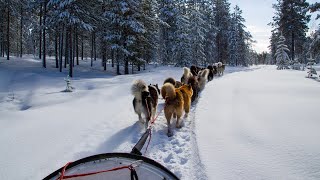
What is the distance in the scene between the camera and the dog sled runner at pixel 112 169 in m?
2.58

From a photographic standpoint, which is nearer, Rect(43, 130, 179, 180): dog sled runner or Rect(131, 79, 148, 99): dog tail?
Rect(43, 130, 179, 180): dog sled runner

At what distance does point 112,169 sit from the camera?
2633 mm

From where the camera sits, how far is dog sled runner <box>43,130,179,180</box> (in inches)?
102

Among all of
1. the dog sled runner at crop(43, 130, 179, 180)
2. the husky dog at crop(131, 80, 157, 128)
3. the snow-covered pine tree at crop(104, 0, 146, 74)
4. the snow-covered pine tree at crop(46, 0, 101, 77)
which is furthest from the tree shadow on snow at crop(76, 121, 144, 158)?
the snow-covered pine tree at crop(104, 0, 146, 74)

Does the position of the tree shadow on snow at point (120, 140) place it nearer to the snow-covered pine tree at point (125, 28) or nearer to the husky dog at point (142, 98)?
the husky dog at point (142, 98)

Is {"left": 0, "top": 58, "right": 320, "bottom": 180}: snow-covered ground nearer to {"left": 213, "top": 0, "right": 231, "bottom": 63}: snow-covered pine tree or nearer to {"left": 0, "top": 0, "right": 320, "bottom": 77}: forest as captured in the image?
{"left": 0, "top": 0, "right": 320, "bottom": 77}: forest

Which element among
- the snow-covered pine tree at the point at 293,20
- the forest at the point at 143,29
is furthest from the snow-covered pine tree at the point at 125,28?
the snow-covered pine tree at the point at 293,20

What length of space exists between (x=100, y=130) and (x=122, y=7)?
2210 centimetres

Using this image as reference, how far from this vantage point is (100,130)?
296 inches

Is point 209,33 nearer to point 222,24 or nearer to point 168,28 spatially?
point 222,24

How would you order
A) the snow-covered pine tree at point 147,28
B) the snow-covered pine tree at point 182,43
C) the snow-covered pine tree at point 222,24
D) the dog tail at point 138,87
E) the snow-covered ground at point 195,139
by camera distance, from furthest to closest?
1. the snow-covered pine tree at point 222,24
2. the snow-covered pine tree at point 182,43
3. the snow-covered pine tree at point 147,28
4. the dog tail at point 138,87
5. the snow-covered ground at point 195,139

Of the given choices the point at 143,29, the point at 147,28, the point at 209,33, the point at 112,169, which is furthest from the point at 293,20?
the point at 112,169

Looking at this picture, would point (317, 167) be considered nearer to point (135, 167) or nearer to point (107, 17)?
point (135, 167)

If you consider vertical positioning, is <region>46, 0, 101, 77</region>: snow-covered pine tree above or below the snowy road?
above
